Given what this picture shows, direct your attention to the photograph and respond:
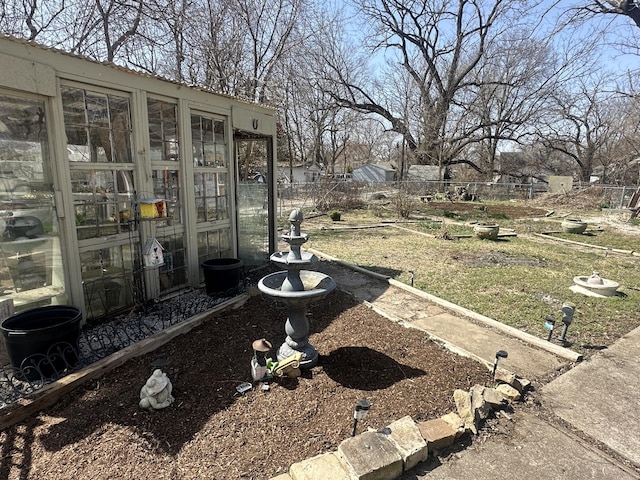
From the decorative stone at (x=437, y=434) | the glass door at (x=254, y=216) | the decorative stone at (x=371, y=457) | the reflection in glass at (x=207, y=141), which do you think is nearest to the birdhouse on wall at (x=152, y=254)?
the reflection in glass at (x=207, y=141)

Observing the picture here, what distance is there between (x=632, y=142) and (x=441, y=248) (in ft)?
83.6

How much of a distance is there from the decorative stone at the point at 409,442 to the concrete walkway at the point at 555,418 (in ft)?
0.22

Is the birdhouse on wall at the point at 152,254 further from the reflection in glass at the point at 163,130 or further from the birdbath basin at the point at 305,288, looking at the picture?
the birdbath basin at the point at 305,288

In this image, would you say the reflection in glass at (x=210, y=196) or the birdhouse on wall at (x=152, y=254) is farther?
the reflection in glass at (x=210, y=196)

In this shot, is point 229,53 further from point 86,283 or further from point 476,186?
point 476,186

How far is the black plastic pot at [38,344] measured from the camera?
111 inches

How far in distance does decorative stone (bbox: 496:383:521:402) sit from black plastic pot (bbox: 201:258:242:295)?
3.45 meters

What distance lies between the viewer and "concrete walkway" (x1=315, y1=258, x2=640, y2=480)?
2229 mm

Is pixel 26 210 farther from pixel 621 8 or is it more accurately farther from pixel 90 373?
pixel 621 8

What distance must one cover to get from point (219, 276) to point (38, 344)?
216cm

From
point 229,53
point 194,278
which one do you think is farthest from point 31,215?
point 229,53

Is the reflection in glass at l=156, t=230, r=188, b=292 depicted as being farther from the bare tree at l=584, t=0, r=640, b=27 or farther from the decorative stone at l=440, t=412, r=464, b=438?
the bare tree at l=584, t=0, r=640, b=27

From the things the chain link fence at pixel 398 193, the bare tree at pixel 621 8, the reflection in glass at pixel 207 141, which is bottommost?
the chain link fence at pixel 398 193

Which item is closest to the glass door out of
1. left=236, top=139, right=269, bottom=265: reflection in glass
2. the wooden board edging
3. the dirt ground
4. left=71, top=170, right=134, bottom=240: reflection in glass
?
left=236, top=139, right=269, bottom=265: reflection in glass
